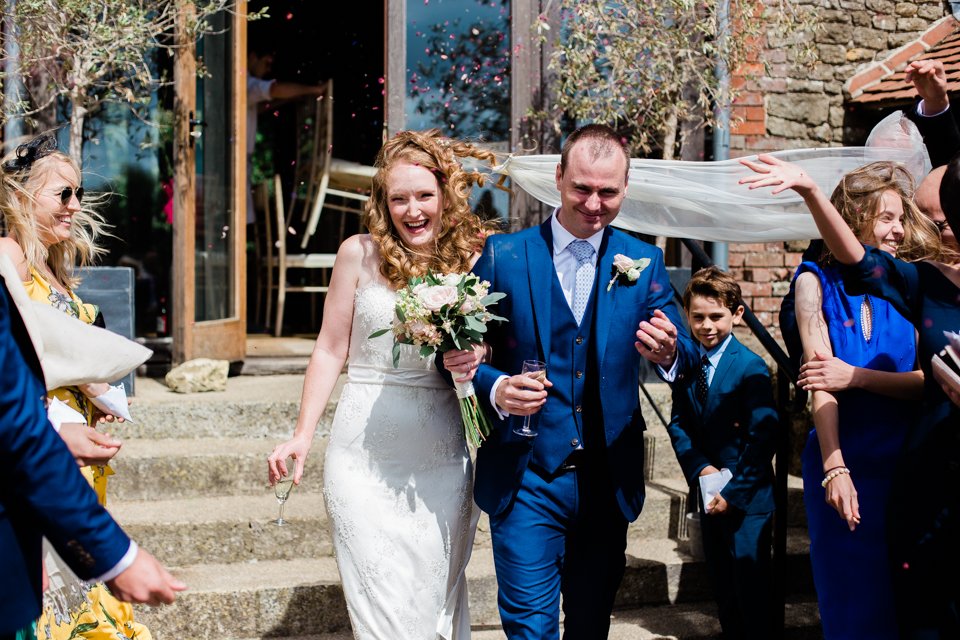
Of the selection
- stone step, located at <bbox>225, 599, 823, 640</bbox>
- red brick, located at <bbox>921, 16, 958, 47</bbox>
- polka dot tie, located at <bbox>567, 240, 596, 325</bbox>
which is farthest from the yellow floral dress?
red brick, located at <bbox>921, 16, 958, 47</bbox>

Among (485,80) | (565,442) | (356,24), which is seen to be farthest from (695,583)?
(356,24)

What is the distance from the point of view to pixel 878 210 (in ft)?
11.7

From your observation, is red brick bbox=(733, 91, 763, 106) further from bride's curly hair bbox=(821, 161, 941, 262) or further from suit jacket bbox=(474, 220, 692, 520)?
suit jacket bbox=(474, 220, 692, 520)

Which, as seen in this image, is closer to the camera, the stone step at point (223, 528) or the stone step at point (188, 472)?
the stone step at point (223, 528)

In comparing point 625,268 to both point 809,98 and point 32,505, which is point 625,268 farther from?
point 809,98

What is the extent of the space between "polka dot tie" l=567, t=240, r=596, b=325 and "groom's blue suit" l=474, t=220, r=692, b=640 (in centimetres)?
4

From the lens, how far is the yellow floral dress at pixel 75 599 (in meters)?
3.61

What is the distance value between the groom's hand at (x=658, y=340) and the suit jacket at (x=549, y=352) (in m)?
0.08

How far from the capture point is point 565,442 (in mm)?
3322

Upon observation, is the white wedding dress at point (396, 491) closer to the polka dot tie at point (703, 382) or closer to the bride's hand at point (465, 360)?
the bride's hand at point (465, 360)

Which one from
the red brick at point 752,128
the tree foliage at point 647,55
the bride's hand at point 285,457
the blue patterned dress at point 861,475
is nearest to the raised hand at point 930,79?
the blue patterned dress at point 861,475

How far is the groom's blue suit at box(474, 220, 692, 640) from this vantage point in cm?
332

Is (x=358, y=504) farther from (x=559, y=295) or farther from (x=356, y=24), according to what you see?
(x=356, y=24)

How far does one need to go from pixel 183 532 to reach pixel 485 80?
4.10 meters
